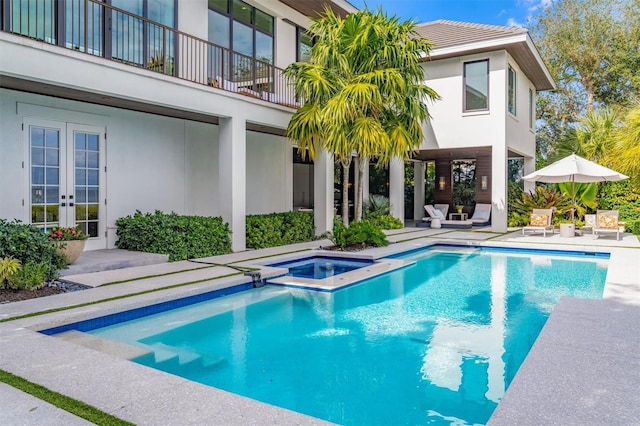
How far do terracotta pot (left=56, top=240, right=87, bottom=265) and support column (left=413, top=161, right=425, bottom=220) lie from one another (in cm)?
1713

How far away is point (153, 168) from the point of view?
11.4 m

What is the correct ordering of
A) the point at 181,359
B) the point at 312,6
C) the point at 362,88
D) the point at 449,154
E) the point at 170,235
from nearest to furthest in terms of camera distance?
the point at 181,359 < the point at 170,235 < the point at 362,88 < the point at 312,6 < the point at 449,154

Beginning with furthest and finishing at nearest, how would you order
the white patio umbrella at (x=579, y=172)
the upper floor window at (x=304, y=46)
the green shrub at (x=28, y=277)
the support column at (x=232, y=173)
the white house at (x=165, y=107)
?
the upper floor window at (x=304, y=46)
the white patio umbrella at (x=579, y=172)
the support column at (x=232, y=173)
the white house at (x=165, y=107)
the green shrub at (x=28, y=277)

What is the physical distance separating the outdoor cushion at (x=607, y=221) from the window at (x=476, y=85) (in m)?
5.19

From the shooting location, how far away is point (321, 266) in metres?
10.7

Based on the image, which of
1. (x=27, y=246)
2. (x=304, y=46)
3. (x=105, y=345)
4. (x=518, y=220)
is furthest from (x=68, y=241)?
(x=518, y=220)

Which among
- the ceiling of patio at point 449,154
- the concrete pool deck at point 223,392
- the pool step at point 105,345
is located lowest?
the pool step at point 105,345

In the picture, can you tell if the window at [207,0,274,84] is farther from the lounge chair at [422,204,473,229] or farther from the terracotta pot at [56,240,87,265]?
the lounge chair at [422,204,473,229]

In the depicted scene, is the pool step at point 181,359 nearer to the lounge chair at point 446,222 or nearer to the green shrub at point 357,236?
the green shrub at point 357,236

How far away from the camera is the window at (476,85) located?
1658cm

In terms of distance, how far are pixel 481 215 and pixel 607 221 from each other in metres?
6.27

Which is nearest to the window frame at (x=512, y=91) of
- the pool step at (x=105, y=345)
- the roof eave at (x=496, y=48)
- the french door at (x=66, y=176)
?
the roof eave at (x=496, y=48)

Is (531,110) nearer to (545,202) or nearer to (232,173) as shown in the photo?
(545,202)

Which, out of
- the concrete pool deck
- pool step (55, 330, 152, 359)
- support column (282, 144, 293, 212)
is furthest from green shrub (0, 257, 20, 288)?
support column (282, 144, 293, 212)
